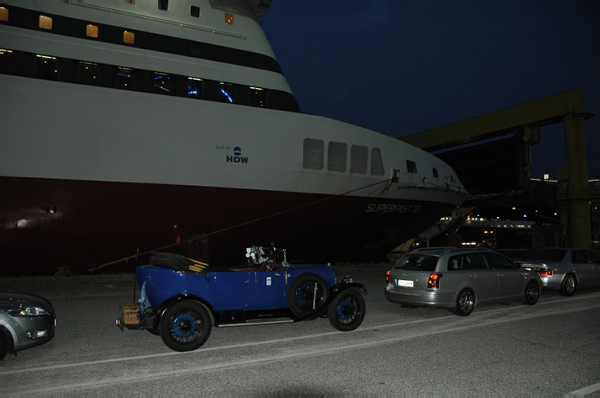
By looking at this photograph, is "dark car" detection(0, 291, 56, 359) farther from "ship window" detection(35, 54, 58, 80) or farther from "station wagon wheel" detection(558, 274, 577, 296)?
"station wagon wheel" detection(558, 274, 577, 296)

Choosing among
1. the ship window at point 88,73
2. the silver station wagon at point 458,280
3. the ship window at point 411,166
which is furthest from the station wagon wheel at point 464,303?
the ship window at point 88,73

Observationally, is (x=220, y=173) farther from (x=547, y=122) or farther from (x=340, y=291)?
(x=547, y=122)

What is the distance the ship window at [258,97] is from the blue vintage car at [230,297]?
9002 millimetres

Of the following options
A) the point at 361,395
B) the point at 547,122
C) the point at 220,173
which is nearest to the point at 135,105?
the point at 220,173

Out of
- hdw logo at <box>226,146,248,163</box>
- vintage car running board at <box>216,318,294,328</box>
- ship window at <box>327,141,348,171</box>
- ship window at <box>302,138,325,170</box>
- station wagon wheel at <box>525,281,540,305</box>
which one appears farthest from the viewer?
ship window at <box>327,141,348,171</box>

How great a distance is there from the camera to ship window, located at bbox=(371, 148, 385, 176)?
16.1 meters

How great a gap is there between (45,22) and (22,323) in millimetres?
11145

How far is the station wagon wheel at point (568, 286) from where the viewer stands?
34.9 feet

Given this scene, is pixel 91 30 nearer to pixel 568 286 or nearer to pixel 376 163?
pixel 376 163

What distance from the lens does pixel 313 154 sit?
591 inches

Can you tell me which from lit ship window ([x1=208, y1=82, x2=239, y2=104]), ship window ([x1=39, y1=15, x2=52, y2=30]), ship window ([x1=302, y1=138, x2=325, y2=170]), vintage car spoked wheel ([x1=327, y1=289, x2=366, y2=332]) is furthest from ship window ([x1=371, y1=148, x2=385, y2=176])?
ship window ([x1=39, y1=15, x2=52, y2=30])

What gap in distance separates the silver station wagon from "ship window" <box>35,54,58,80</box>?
38.1ft

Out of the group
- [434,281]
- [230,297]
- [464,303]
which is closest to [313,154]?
[434,281]

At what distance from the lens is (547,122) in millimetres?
27609
